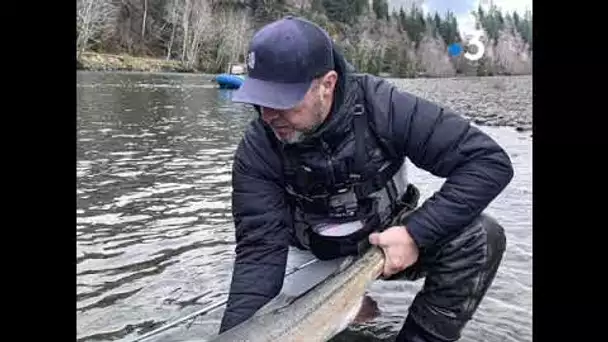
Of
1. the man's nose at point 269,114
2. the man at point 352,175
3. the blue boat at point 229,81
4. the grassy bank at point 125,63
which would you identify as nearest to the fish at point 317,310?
the man at point 352,175

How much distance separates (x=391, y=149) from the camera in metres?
3.40

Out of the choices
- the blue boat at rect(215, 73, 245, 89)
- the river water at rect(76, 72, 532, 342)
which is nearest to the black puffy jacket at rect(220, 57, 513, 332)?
the river water at rect(76, 72, 532, 342)

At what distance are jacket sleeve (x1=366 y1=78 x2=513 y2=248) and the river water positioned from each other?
0.98m

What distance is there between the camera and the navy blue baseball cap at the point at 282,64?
2943mm

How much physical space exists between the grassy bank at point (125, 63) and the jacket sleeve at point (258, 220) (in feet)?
131

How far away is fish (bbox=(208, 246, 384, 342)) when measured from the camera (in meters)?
2.64

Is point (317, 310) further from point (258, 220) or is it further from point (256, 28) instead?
point (256, 28)

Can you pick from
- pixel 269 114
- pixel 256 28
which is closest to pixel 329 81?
pixel 269 114

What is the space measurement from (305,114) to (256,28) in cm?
2730

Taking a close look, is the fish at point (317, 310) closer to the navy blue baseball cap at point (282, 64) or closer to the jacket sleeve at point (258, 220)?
the jacket sleeve at point (258, 220)

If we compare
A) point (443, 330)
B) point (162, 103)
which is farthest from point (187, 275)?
point (162, 103)

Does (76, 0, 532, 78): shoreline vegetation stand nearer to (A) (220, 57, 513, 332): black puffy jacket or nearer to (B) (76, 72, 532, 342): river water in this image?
(B) (76, 72, 532, 342): river water
